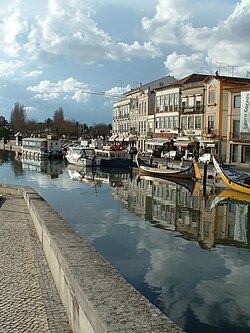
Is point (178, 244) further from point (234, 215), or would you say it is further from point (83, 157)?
point (83, 157)

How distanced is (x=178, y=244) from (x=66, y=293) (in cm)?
1001

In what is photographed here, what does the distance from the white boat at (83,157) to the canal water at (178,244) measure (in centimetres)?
2353

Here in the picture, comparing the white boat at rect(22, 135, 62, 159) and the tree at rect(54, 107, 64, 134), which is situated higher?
the tree at rect(54, 107, 64, 134)

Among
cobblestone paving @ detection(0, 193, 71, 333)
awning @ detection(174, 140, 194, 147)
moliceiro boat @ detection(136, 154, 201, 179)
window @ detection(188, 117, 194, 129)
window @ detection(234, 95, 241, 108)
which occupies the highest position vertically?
window @ detection(234, 95, 241, 108)

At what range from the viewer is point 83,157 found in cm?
5962

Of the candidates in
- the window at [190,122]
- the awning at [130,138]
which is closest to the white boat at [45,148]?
the awning at [130,138]

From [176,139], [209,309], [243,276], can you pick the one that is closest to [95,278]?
[209,309]

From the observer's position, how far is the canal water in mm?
9938

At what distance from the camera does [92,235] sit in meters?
17.4

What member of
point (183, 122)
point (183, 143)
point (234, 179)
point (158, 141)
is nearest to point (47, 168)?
point (158, 141)

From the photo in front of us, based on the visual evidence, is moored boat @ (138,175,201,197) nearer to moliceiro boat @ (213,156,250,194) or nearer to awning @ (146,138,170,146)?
moliceiro boat @ (213,156,250,194)

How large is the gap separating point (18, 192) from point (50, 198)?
599 centimetres

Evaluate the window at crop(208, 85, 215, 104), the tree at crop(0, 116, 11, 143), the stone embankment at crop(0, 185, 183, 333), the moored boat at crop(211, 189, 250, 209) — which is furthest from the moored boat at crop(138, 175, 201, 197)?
the tree at crop(0, 116, 11, 143)

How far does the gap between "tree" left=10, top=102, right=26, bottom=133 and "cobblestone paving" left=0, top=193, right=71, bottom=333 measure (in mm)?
133490
